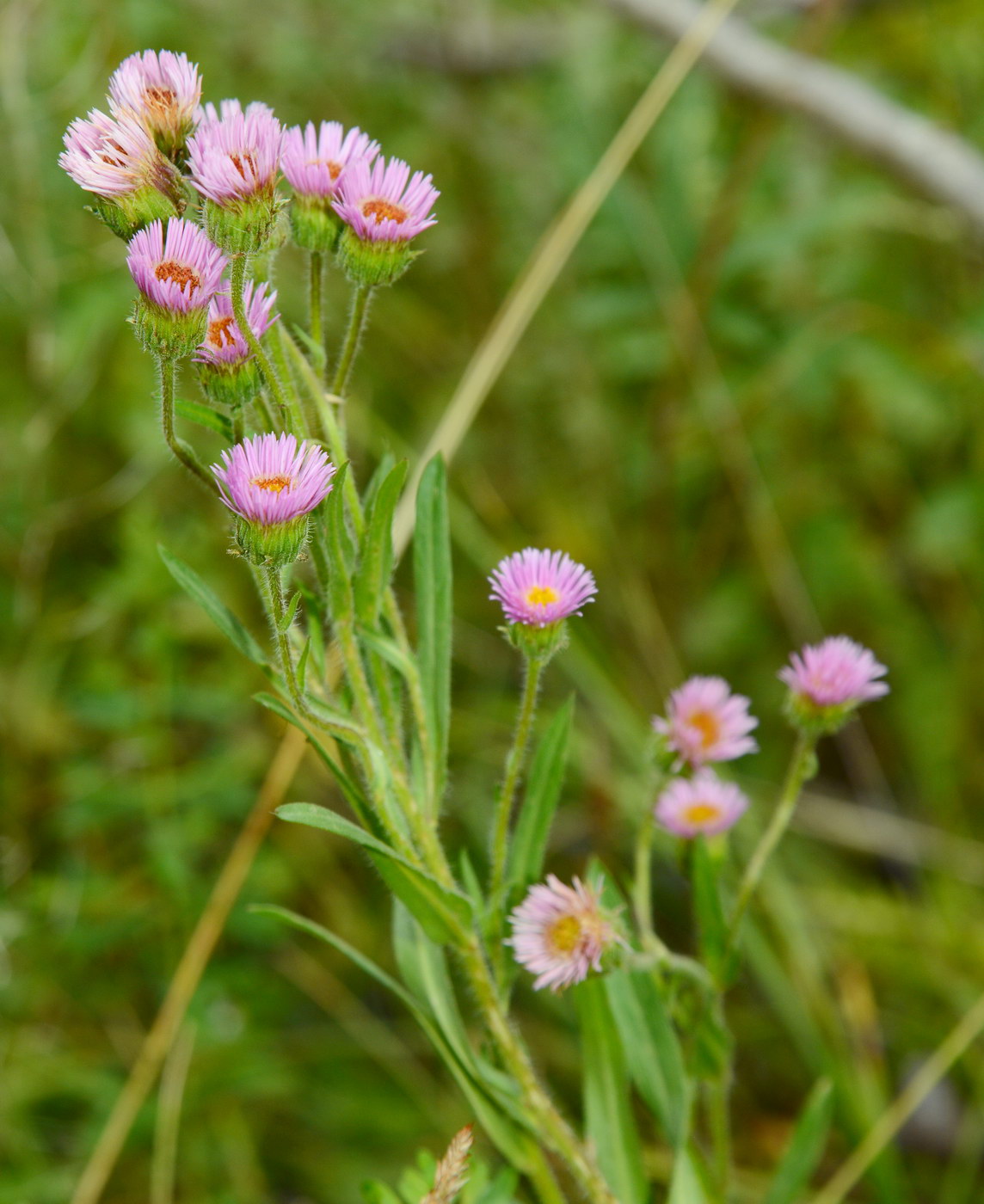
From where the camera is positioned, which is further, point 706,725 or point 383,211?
point 706,725

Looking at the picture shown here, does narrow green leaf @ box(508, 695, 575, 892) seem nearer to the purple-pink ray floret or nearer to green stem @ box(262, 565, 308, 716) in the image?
green stem @ box(262, 565, 308, 716)

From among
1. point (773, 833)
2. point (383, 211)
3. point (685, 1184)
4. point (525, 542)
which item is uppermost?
point (525, 542)

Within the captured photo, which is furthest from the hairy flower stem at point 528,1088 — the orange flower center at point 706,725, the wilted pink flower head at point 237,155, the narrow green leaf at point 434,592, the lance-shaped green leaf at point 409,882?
the wilted pink flower head at point 237,155

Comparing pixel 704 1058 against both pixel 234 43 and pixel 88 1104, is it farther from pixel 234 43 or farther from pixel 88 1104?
pixel 234 43

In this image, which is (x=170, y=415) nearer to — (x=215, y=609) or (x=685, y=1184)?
(x=215, y=609)

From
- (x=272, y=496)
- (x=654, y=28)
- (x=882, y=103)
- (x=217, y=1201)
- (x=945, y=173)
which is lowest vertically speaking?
(x=217, y=1201)

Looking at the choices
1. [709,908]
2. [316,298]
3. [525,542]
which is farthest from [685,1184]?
[525,542]

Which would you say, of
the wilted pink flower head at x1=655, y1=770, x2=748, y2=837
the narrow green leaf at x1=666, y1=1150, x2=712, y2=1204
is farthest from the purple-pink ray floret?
the narrow green leaf at x1=666, y1=1150, x2=712, y2=1204

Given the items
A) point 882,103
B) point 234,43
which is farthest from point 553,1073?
point 234,43
